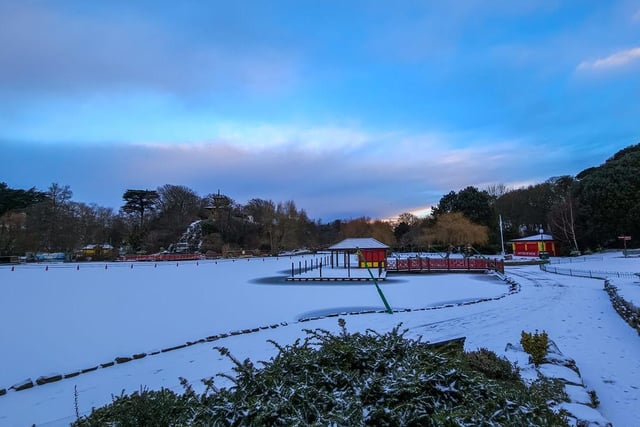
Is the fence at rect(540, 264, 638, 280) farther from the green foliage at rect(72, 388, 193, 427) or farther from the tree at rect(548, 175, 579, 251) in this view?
the green foliage at rect(72, 388, 193, 427)

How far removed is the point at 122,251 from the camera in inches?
2044

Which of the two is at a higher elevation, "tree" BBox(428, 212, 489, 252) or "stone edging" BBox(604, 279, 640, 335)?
"tree" BBox(428, 212, 489, 252)

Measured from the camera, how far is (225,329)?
28.7ft

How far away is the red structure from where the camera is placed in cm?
3500

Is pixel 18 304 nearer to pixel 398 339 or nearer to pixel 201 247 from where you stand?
pixel 398 339

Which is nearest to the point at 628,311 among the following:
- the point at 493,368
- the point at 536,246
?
the point at 493,368

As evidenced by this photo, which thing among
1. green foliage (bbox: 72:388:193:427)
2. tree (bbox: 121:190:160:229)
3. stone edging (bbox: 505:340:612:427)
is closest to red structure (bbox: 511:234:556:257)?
stone edging (bbox: 505:340:612:427)

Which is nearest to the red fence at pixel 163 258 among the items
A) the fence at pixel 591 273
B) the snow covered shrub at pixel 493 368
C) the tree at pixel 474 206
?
the tree at pixel 474 206

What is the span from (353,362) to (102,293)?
52.4 feet

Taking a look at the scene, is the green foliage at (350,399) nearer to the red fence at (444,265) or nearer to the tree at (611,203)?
the red fence at (444,265)

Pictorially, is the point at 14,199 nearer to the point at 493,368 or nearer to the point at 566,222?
the point at 493,368

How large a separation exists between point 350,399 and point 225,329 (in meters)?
7.31

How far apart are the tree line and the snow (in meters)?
23.9

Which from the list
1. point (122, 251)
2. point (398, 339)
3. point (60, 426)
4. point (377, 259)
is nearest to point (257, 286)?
point (377, 259)
